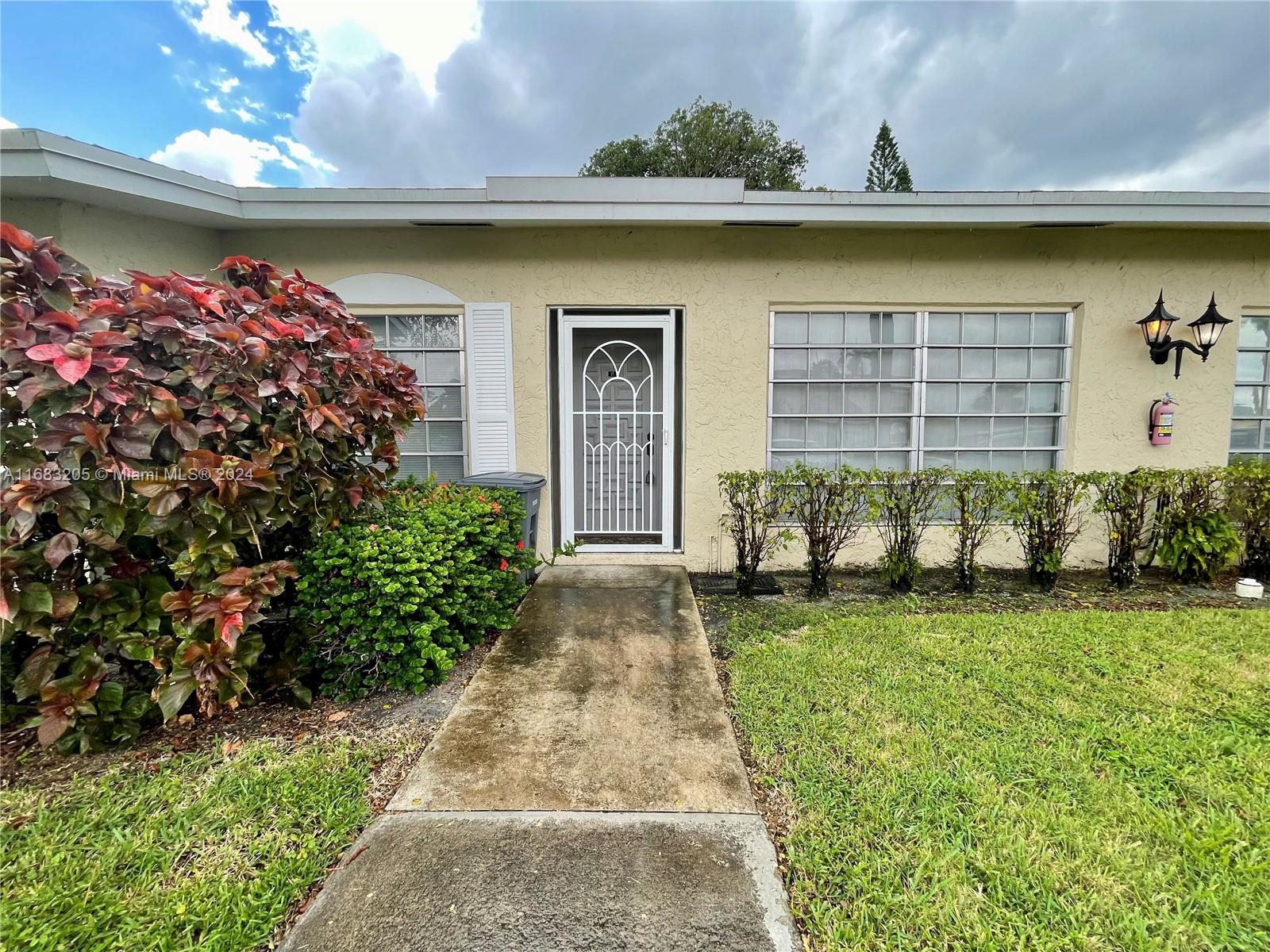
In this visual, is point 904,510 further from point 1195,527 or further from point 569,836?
point 569,836

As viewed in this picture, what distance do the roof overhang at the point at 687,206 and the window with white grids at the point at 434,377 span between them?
0.93 meters

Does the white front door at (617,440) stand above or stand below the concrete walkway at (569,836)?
above

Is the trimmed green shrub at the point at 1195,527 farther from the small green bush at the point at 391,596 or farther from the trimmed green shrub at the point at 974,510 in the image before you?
the small green bush at the point at 391,596

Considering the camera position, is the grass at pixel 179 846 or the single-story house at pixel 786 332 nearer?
the grass at pixel 179 846

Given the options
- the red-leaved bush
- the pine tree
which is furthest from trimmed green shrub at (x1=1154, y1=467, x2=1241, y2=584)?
the pine tree

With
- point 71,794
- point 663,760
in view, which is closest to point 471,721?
point 663,760

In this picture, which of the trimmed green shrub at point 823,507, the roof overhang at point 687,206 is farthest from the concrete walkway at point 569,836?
the roof overhang at point 687,206

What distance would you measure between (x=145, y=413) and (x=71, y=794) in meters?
1.57

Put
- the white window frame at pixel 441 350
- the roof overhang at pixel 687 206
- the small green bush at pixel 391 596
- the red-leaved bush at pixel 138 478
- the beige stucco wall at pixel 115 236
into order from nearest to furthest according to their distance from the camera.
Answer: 1. the red-leaved bush at pixel 138 478
2. the small green bush at pixel 391 596
3. the beige stucco wall at pixel 115 236
4. the roof overhang at pixel 687 206
5. the white window frame at pixel 441 350

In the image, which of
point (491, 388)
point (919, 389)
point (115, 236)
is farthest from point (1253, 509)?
point (115, 236)

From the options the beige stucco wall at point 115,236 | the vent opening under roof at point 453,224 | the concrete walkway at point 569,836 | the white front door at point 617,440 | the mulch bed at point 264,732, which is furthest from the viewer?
the white front door at point 617,440

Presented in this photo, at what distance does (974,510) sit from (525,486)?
400cm

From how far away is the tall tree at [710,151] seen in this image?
23.2m

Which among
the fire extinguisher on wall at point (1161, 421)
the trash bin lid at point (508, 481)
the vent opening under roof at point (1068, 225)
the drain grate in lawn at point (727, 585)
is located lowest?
the drain grate in lawn at point (727, 585)
